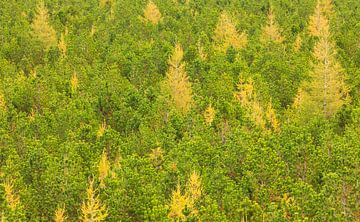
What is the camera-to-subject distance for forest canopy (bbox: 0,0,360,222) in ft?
101

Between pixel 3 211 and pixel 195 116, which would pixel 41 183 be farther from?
pixel 195 116

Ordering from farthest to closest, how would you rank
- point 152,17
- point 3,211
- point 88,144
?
point 152,17
point 88,144
point 3,211

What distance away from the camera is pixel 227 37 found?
67.6 m

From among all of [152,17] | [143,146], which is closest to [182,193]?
[143,146]

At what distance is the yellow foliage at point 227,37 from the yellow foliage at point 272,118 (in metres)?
20.7

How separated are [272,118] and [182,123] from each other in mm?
7668

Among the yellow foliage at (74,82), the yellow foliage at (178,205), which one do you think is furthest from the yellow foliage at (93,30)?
the yellow foliage at (178,205)

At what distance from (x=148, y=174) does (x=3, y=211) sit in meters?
8.25

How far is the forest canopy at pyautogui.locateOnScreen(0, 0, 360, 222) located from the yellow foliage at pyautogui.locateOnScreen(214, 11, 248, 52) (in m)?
0.22

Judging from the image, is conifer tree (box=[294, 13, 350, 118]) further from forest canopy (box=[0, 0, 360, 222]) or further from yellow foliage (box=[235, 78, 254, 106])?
yellow foliage (box=[235, 78, 254, 106])

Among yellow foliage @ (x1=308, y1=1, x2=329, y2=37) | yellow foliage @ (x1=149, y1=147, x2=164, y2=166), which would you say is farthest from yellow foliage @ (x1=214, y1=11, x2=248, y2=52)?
yellow foliage @ (x1=149, y1=147, x2=164, y2=166)

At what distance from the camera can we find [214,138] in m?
40.7

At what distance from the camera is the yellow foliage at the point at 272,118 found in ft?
143

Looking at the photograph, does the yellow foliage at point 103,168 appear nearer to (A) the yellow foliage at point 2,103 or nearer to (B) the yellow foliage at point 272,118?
(A) the yellow foliage at point 2,103
